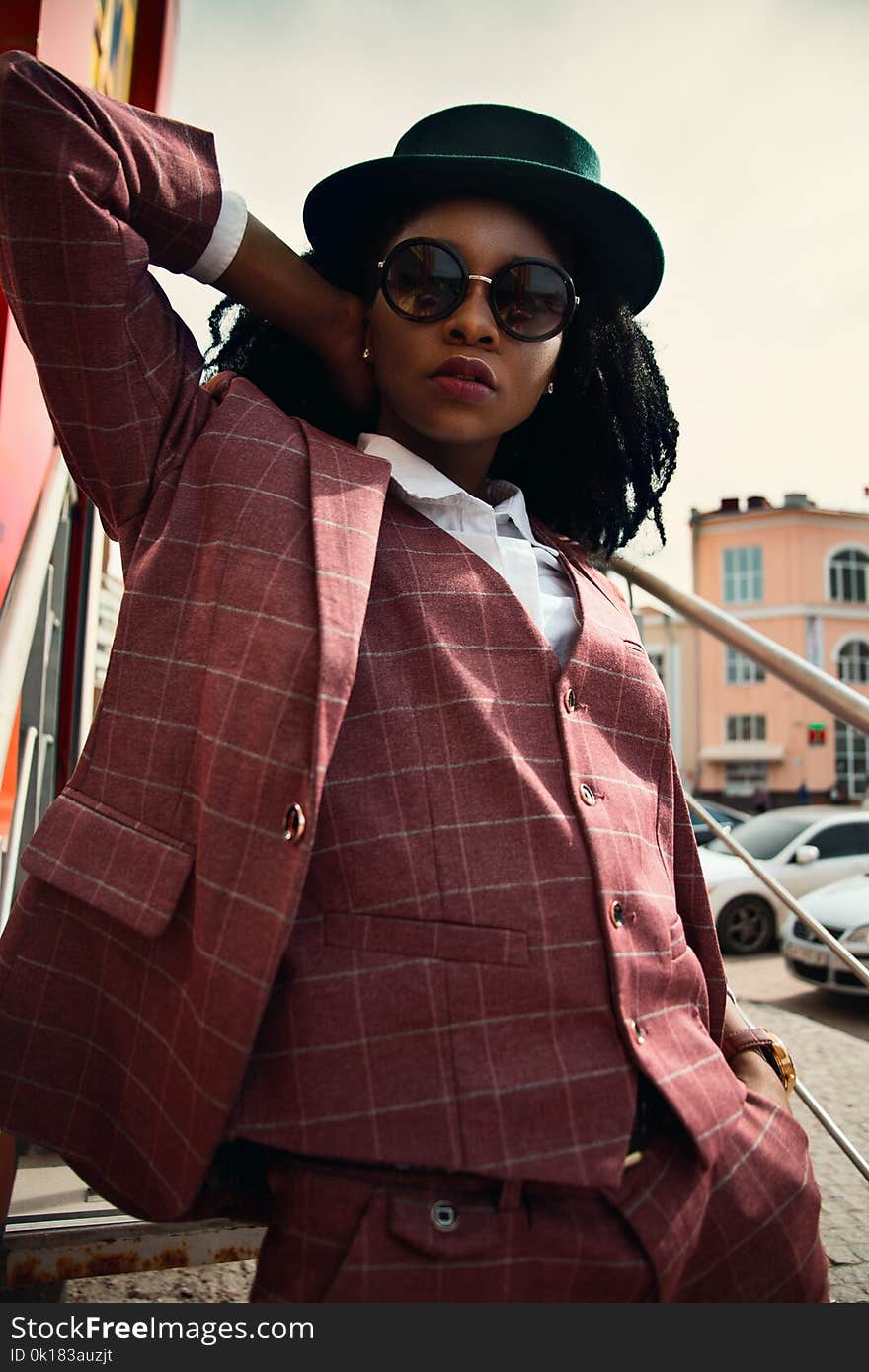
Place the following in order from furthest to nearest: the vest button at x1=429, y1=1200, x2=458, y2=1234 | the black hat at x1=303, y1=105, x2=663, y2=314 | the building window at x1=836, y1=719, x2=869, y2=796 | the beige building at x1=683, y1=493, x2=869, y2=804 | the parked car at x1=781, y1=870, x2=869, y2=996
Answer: the beige building at x1=683, y1=493, x2=869, y2=804 → the building window at x1=836, y1=719, x2=869, y2=796 → the parked car at x1=781, y1=870, x2=869, y2=996 → the black hat at x1=303, y1=105, x2=663, y2=314 → the vest button at x1=429, y1=1200, x2=458, y2=1234

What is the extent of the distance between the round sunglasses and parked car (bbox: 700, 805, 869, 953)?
26.2ft

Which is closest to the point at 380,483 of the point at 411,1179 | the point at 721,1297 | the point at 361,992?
the point at 361,992

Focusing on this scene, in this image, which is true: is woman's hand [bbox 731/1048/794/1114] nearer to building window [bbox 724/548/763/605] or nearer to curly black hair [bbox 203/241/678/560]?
curly black hair [bbox 203/241/678/560]

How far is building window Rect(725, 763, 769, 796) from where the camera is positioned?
31766mm

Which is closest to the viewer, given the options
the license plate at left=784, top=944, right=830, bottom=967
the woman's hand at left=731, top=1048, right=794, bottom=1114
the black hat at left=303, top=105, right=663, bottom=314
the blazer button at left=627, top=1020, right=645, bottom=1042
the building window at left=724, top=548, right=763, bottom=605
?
the blazer button at left=627, top=1020, right=645, bottom=1042

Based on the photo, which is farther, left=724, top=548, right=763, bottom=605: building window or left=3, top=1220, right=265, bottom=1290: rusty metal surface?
left=724, top=548, right=763, bottom=605: building window

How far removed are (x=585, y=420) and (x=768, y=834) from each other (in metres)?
9.42

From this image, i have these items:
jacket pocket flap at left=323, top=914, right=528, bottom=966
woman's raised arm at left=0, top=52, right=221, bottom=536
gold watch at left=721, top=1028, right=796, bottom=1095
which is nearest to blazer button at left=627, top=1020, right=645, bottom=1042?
jacket pocket flap at left=323, top=914, right=528, bottom=966

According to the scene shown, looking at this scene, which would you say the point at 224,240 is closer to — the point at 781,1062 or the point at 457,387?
the point at 457,387

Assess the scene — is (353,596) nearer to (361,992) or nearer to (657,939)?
(361,992)

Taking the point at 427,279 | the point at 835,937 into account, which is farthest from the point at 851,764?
the point at 427,279

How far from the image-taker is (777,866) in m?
9.95

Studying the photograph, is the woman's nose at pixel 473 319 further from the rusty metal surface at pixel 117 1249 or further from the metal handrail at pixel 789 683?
the rusty metal surface at pixel 117 1249

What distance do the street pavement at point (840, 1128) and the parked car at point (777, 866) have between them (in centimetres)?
388
